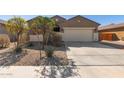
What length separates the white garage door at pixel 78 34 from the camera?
2173 centimetres

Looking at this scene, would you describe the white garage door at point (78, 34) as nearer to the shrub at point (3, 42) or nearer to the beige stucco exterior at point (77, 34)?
the beige stucco exterior at point (77, 34)

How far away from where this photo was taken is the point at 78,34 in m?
21.9

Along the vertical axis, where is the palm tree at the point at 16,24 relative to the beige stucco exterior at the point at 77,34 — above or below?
above

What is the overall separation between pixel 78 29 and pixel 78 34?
639 millimetres

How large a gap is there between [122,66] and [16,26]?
6.86 metres

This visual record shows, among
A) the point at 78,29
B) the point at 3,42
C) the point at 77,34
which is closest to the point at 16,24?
the point at 3,42

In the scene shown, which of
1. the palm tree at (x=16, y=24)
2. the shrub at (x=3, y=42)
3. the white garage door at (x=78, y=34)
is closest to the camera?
the palm tree at (x=16, y=24)

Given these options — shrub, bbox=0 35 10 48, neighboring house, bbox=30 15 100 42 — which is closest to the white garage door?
neighboring house, bbox=30 15 100 42

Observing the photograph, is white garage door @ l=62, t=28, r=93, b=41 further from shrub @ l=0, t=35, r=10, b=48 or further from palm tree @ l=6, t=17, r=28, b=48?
palm tree @ l=6, t=17, r=28, b=48

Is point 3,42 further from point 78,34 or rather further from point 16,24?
point 78,34

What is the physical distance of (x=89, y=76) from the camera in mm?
7113

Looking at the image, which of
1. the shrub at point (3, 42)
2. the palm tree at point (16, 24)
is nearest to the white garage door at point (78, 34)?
the shrub at point (3, 42)
